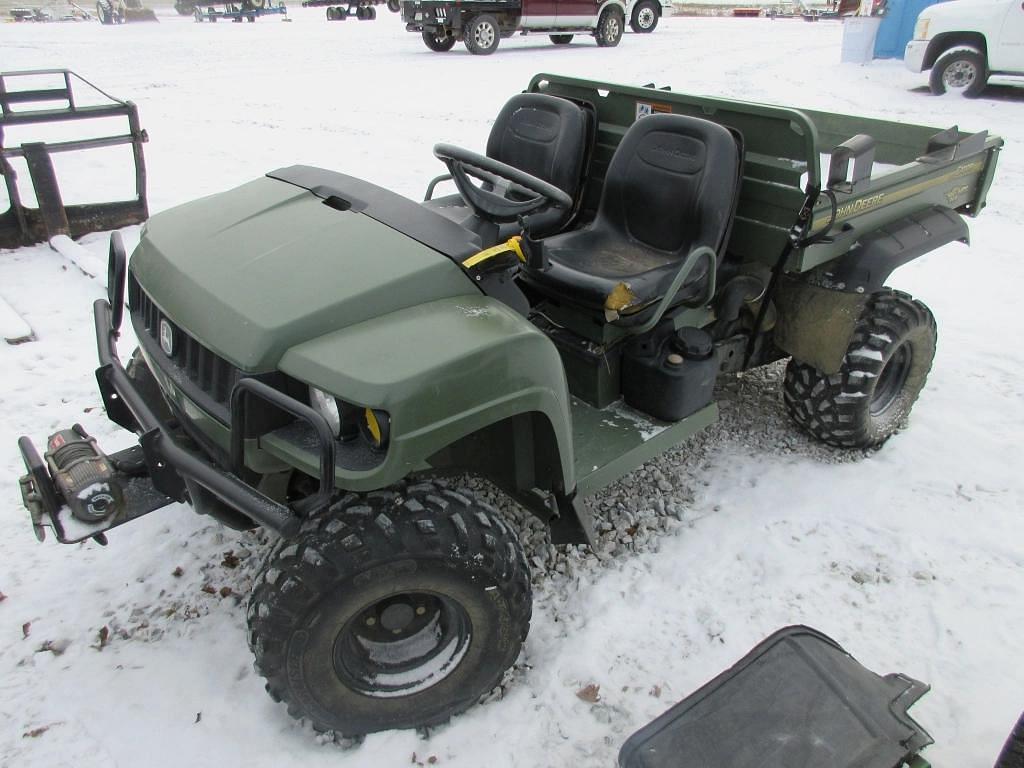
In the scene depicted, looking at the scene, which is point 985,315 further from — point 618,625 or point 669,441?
point 618,625

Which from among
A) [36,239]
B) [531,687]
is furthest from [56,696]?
[36,239]

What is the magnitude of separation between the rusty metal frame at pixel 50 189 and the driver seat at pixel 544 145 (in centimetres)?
335

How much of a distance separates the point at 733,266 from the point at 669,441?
2.67ft

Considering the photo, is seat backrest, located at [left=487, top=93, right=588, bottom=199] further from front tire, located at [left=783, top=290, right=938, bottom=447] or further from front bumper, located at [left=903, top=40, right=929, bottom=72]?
front bumper, located at [left=903, top=40, right=929, bottom=72]

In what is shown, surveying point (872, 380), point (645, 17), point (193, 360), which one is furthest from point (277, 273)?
point (645, 17)

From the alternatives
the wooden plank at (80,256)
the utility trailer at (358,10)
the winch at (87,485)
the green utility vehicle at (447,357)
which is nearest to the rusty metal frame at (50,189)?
the wooden plank at (80,256)

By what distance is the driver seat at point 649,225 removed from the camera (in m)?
2.87

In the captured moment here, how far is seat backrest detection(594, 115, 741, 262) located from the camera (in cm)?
294

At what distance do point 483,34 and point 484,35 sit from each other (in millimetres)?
31

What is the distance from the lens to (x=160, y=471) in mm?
2010

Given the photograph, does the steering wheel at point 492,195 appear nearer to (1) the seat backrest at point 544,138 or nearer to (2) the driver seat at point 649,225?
(2) the driver seat at point 649,225

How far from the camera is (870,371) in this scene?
3225mm

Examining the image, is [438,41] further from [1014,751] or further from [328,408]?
[1014,751]

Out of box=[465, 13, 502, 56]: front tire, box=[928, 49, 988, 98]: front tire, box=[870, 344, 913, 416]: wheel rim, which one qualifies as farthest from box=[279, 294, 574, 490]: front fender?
box=[465, 13, 502, 56]: front tire
